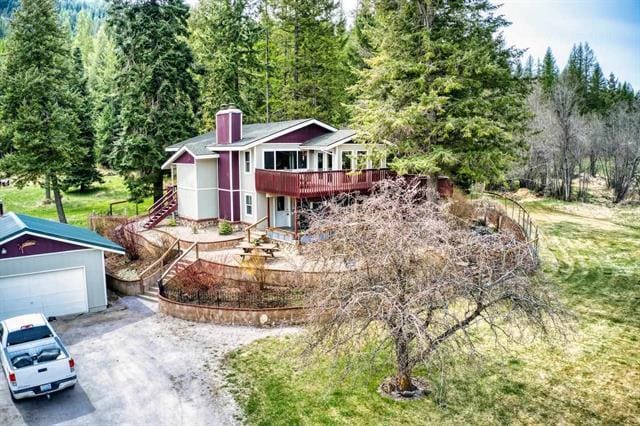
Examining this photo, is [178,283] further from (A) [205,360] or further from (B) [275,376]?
(B) [275,376]

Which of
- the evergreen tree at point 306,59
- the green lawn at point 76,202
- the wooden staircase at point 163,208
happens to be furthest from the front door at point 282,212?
the green lawn at point 76,202

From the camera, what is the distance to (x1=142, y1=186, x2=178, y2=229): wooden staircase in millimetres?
A: 29766

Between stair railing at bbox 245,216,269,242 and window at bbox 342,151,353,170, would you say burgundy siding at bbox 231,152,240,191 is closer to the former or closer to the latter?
stair railing at bbox 245,216,269,242

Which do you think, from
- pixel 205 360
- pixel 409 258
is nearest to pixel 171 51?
pixel 205 360

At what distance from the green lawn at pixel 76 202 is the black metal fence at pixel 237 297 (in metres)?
17.5

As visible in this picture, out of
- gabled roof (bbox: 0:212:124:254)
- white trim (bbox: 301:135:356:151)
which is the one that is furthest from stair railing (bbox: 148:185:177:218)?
white trim (bbox: 301:135:356:151)

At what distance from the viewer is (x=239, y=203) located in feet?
92.9

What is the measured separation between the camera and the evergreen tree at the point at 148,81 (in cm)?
3177

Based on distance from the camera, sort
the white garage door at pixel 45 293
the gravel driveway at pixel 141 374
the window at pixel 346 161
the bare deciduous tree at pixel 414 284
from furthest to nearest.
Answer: the window at pixel 346 161 → the white garage door at pixel 45 293 → the gravel driveway at pixel 141 374 → the bare deciduous tree at pixel 414 284

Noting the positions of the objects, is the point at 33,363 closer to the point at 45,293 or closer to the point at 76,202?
the point at 45,293

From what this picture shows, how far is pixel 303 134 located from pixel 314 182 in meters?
4.91

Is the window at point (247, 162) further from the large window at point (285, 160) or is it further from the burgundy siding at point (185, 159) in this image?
the burgundy siding at point (185, 159)

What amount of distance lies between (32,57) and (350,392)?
29611mm

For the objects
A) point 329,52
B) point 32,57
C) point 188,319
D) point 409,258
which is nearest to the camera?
point 409,258
